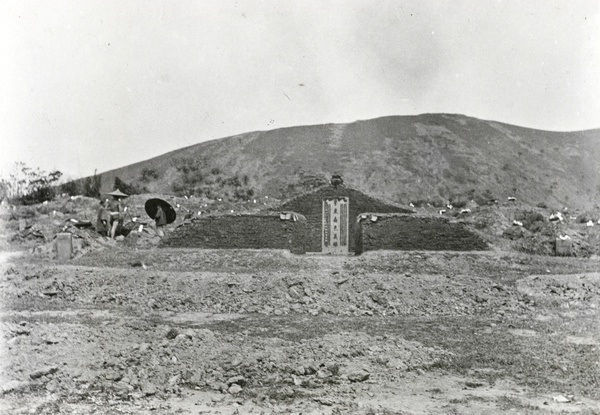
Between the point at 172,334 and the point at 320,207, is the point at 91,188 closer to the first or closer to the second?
the point at 320,207

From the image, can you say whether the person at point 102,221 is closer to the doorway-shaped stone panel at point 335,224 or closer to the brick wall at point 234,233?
the brick wall at point 234,233

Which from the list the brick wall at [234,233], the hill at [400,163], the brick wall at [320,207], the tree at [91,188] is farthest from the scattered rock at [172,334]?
the tree at [91,188]

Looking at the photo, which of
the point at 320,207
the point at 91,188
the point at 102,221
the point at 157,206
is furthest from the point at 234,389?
the point at 91,188

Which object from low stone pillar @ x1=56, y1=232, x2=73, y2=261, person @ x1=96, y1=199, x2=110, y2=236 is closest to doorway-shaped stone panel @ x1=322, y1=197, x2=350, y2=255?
person @ x1=96, y1=199, x2=110, y2=236

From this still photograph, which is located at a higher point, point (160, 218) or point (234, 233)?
point (160, 218)

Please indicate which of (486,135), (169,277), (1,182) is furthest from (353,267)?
(486,135)

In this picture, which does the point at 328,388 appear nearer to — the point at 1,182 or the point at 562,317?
the point at 562,317
